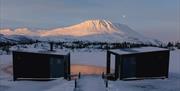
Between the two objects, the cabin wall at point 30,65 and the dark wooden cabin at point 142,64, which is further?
the cabin wall at point 30,65

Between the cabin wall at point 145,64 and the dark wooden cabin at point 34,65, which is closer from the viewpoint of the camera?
the cabin wall at point 145,64

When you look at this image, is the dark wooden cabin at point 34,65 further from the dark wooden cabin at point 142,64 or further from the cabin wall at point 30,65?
the dark wooden cabin at point 142,64

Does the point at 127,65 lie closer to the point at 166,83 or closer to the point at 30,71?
the point at 166,83

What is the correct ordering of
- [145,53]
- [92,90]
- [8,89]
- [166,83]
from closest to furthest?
[92,90] < [8,89] < [166,83] < [145,53]

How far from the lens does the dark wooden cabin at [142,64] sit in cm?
2708

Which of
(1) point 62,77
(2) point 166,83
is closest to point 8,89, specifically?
(1) point 62,77

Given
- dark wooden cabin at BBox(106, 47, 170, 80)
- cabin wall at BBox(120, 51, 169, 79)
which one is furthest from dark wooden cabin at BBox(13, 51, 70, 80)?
cabin wall at BBox(120, 51, 169, 79)

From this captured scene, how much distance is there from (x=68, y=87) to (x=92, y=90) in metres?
2.04

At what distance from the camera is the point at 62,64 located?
27766 mm

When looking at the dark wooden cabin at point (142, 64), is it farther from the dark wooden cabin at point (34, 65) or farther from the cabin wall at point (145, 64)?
the dark wooden cabin at point (34, 65)

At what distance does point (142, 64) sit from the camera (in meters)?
27.1

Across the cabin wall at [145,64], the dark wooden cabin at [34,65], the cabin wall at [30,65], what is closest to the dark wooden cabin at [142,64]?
the cabin wall at [145,64]

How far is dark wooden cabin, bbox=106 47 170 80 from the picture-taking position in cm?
2708

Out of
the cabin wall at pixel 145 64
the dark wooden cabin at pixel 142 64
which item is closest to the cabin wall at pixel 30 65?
the dark wooden cabin at pixel 142 64
